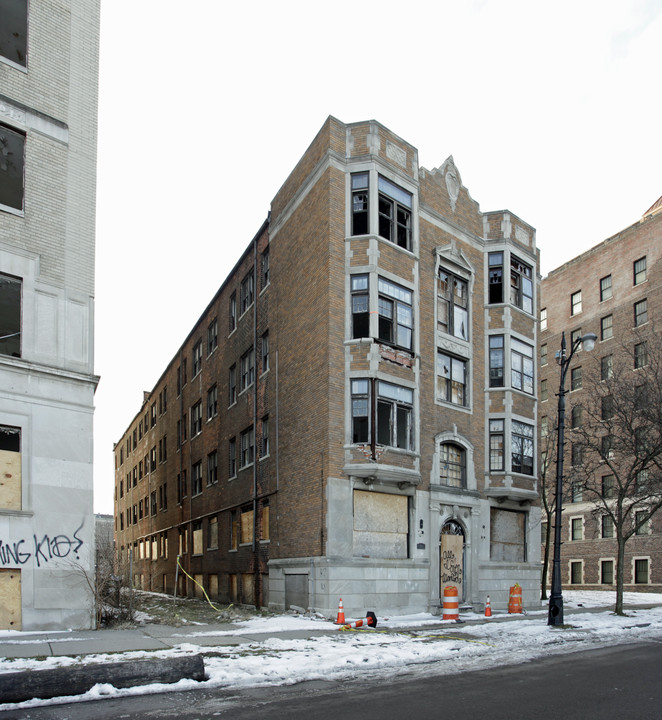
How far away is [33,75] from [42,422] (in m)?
8.72

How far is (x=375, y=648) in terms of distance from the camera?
14117mm

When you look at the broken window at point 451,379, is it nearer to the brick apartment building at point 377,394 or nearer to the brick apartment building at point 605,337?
the brick apartment building at point 377,394

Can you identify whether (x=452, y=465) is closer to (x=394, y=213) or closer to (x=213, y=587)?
(x=394, y=213)

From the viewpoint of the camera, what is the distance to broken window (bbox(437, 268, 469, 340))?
26438 millimetres

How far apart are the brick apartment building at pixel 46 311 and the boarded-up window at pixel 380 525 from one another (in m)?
8.43

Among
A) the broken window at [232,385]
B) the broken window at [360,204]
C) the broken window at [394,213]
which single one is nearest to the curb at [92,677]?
the broken window at [360,204]

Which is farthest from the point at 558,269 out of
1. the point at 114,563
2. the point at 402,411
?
the point at 114,563

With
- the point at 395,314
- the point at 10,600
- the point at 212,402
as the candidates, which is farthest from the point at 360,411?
the point at 212,402

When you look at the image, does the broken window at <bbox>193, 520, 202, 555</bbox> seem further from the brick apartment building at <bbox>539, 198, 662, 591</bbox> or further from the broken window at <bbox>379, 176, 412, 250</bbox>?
the brick apartment building at <bbox>539, 198, 662, 591</bbox>

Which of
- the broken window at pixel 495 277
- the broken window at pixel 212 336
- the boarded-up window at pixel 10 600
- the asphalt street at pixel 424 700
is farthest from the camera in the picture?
the broken window at pixel 212 336

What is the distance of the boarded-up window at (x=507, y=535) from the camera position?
2730cm

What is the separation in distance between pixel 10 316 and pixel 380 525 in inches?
493

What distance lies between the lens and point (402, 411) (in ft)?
77.2

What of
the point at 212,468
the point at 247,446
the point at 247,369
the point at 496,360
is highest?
the point at 496,360
